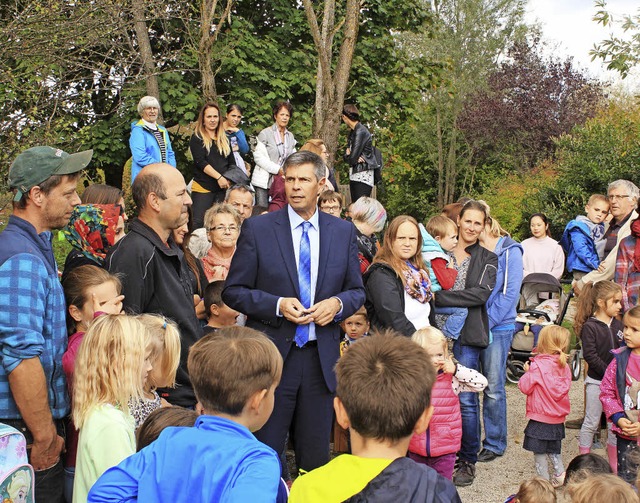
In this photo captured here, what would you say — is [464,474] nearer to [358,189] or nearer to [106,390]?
[106,390]

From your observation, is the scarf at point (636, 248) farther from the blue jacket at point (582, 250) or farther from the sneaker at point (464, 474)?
the blue jacket at point (582, 250)

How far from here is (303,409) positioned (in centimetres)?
430

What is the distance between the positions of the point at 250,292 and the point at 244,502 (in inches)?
85.8

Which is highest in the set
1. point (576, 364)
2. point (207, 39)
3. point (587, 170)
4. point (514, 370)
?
point (207, 39)

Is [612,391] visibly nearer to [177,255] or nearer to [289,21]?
[177,255]

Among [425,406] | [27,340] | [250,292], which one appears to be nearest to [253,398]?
[425,406]

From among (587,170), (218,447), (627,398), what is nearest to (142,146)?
(627,398)

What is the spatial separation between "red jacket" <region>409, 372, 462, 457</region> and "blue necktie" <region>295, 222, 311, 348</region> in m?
1.15

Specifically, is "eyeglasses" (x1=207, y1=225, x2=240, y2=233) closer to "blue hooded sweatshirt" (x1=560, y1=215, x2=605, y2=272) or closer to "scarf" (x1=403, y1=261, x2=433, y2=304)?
"scarf" (x1=403, y1=261, x2=433, y2=304)

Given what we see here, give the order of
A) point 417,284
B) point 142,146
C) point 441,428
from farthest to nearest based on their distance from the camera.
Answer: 1. point 142,146
2. point 417,284
3. point 441,428

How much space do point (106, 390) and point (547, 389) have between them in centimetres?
371

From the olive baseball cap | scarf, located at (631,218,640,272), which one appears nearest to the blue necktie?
the olive baseball cap

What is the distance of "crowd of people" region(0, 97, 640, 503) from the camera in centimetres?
231

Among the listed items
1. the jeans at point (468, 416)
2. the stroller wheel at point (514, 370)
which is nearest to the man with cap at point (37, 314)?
the jeans at point (468, 416)
